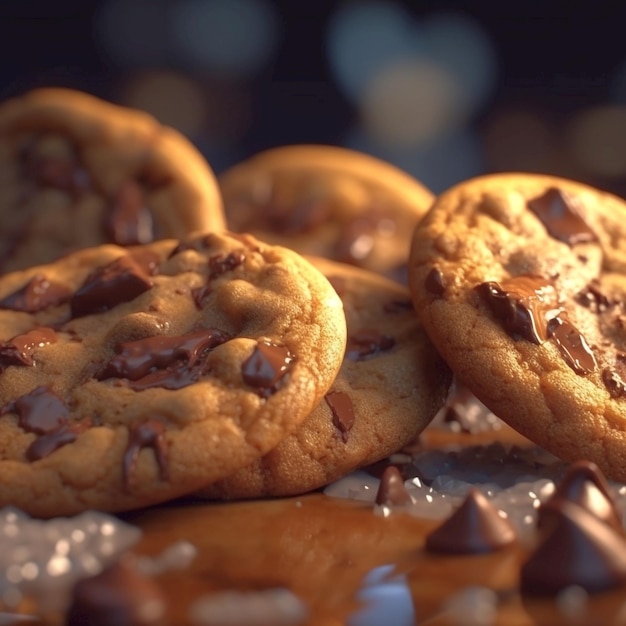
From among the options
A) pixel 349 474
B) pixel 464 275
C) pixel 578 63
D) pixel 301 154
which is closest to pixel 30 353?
pixel 349 474

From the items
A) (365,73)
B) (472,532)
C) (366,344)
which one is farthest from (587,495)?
(365,73)

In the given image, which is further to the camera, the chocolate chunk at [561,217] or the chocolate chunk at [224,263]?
the chocolate chunk at [561,217]

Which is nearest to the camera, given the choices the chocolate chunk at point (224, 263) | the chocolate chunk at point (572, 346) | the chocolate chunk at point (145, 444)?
the chocolate chunk at point (145, 444)

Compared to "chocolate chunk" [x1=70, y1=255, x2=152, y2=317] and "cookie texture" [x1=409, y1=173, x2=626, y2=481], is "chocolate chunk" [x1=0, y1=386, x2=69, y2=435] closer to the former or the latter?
"chocolate chunk" [x1=70, y1=255, x2=152, y2=317]

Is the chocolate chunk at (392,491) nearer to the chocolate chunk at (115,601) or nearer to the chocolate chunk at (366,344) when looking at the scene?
the chocolate chunk at (366,344)

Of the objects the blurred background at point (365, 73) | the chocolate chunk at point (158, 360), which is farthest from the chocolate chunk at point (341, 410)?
the blurred background at point (365, 73)

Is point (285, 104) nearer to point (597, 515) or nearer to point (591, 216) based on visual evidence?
point (591, 216)
